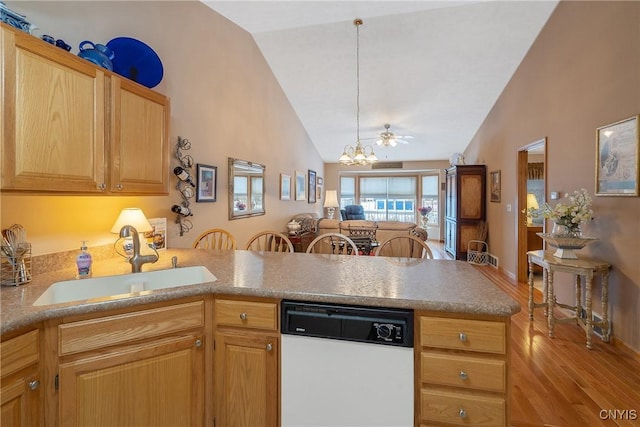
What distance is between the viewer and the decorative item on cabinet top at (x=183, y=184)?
2.72 m

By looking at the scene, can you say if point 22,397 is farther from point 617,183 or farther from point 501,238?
point 501,238

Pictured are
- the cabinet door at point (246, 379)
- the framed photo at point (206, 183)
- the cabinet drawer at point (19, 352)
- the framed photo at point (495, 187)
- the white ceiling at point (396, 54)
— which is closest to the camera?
the cabinet drawer at point (19, 352)

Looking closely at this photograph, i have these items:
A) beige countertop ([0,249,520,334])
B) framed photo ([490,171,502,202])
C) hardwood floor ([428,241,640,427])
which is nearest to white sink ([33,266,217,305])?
beige countertop ([0,249,520,334])

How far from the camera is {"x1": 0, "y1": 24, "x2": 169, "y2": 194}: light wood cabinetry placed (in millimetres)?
1199

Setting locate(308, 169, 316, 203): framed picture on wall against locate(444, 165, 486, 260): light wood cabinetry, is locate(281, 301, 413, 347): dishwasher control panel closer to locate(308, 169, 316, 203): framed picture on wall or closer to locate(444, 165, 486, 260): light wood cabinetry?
locate(444, 165, 486, 260): light wood cabinetry

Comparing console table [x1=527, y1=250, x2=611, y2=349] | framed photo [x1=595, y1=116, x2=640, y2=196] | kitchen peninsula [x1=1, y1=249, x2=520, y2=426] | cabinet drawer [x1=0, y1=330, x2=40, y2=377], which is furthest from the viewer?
console table [x1=527, y1=250, x2=611, y2=349]

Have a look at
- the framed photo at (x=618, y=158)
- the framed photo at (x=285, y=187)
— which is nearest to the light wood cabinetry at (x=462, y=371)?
the framed photo at (x=618, y=158)

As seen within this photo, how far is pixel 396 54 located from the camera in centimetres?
423

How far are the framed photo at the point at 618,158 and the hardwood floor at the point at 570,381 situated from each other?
1.29 metres

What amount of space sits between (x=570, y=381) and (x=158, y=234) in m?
3.20

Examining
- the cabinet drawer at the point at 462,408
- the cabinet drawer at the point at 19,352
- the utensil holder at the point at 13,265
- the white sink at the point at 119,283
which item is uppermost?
the utensil holder at the point at 13,265

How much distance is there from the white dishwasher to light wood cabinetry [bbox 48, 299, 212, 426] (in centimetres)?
42

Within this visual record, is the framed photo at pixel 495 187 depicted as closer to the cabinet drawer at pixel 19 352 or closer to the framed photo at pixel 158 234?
the framed photo at pixel 158 234

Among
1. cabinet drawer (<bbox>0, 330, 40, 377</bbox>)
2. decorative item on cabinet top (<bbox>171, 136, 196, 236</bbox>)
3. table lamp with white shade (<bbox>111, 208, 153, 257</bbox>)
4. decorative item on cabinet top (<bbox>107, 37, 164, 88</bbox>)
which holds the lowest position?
cabinet drawer (<bbox>0, 330, 40, 377</bbox>)
